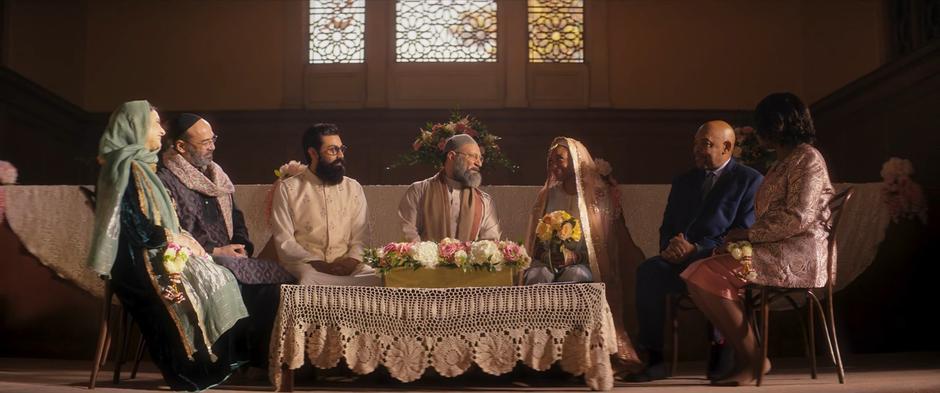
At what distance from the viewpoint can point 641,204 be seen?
264 inches

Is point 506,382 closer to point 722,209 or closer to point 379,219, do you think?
point 722,209

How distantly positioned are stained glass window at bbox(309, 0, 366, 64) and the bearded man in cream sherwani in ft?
19.0

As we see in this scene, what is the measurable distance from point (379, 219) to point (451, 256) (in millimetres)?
2049

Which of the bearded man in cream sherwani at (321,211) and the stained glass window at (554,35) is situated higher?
the stained glass window at (554,35)

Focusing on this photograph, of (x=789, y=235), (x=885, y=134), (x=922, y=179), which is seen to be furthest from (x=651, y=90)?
(x=789, y=235)

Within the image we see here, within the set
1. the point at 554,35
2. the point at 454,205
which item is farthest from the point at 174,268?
the point at 554,35

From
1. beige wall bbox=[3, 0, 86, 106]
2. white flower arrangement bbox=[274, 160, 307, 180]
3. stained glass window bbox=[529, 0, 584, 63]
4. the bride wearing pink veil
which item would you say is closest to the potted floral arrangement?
the bride wearing pink veil

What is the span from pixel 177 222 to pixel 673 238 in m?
2.37

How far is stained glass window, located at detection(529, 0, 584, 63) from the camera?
37.8 ft

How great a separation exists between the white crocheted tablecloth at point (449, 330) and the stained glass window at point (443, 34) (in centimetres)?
694

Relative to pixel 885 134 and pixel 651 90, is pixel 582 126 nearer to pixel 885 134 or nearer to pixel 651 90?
pixel 651 90

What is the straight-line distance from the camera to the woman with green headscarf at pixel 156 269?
15.5 feet

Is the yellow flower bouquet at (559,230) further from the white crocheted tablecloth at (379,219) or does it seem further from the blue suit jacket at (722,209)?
the white crocheted tablecloth at (379,219)

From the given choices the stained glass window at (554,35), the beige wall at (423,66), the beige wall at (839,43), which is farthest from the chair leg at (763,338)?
the stained glass window at (554,35)
